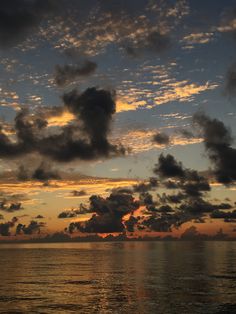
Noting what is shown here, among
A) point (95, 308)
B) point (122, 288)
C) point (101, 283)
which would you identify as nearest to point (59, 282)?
point (101, 283)

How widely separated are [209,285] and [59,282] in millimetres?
36508

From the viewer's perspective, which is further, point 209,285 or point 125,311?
point 209,285

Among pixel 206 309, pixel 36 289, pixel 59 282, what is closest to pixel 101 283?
pixel 59 282

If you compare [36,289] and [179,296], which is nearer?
[179,296]

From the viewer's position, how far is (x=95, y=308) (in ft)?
226

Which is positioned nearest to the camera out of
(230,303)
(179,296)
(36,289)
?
(230,303)

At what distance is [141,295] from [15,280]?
43.2 meters

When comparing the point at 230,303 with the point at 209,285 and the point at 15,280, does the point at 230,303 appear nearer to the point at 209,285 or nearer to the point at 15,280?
the point at 209,285

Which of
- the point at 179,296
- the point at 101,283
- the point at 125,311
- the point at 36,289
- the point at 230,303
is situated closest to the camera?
the point at 125,311

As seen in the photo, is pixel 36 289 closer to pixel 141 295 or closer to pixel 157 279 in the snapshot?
pixel 141 295

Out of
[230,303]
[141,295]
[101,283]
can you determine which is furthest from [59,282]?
[230,303]

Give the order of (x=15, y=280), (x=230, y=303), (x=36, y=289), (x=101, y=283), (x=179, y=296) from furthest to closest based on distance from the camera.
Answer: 1. (x=15, y=280)
2. (x=101, y=283)
3. (x=36, y=289)
4. (x=179, y=296)
5. (x=230, y=303)

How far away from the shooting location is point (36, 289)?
9194 centimetres

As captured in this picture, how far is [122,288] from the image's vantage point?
93.2 meters
